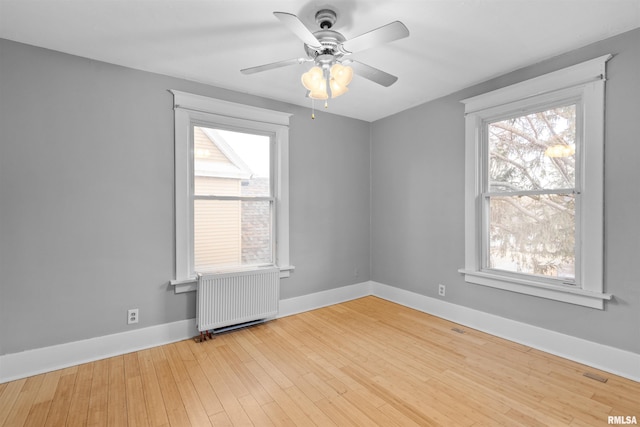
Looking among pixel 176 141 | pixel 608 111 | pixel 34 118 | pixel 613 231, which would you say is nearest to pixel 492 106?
pixel 608 111

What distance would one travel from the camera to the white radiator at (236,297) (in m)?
2.99

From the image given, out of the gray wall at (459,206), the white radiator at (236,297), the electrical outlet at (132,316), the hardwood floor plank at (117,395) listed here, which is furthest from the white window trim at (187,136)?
the gray wall at (459,206)

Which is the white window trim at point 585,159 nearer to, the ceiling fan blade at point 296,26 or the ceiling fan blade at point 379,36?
the ceiling fan blade at point 379,36

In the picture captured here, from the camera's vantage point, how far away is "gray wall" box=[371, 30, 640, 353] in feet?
7.39

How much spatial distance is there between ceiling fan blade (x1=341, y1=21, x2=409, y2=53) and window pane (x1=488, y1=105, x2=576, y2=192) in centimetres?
191

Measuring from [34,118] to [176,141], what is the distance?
1.04 metres

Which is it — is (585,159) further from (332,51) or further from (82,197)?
(82,197)

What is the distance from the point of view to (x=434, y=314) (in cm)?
361

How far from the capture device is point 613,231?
7.64ft

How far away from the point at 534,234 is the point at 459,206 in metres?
0.78

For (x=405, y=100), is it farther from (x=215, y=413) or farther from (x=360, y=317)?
(x=215, y=413)

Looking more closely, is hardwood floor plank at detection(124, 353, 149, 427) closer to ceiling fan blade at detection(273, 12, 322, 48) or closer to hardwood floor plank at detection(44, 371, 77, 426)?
hardwood floor plank at detection(44, 371, 77, 426)

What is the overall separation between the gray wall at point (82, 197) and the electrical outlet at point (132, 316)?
4cm

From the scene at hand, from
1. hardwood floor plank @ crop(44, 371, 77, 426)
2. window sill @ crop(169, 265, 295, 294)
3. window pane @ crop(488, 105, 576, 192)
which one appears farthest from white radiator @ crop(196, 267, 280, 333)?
window pane @ crop(488, 105, 576, 192)
